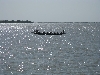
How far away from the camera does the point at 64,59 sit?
190ft

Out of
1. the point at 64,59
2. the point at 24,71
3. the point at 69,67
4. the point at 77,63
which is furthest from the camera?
the point at 64,59

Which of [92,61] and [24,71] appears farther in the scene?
[92,61]

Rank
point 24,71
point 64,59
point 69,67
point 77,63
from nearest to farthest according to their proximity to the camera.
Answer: point 24,71 < point 69,67 < point 77,63 < point 64,59

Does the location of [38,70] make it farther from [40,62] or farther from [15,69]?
[40,62]

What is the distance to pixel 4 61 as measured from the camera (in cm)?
5619

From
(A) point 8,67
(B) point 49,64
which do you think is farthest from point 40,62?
(A) point 8,67

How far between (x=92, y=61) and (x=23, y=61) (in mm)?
10610

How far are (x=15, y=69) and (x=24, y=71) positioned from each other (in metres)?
2.14

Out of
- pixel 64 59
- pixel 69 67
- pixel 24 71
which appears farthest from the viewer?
pixel 64 59

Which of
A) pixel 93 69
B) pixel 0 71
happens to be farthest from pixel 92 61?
pixel 0 71

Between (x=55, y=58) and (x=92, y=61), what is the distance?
6409 mm

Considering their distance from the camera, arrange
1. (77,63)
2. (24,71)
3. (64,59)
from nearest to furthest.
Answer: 1. (24,71)
2. (77,63)
3. (64,59)

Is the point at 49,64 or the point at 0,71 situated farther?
the point at 49,64

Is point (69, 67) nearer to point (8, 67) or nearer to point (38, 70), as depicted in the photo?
point (38, 70)
